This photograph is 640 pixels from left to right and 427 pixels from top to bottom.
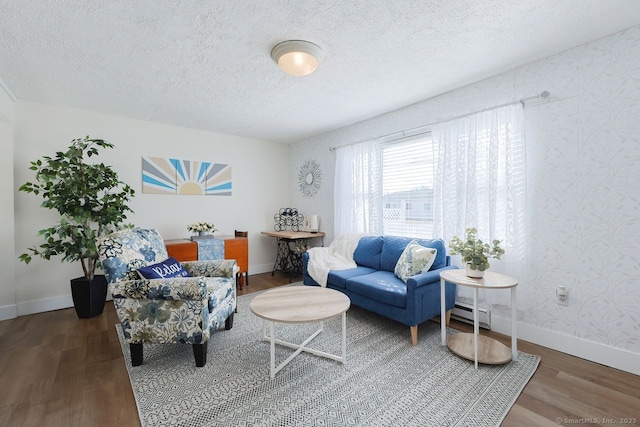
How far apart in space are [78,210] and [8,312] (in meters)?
1.37

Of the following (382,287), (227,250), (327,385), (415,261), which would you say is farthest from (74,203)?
(415,261)

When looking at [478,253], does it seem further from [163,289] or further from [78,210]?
[78,210]

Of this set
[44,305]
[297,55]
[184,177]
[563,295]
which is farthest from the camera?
[184,177]

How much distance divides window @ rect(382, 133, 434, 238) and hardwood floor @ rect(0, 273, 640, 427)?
132cm

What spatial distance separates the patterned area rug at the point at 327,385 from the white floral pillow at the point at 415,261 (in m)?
0.58

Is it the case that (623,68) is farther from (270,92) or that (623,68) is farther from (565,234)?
(270,92)

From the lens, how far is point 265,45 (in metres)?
2.04

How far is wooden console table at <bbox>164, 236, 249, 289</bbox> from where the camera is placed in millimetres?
3451

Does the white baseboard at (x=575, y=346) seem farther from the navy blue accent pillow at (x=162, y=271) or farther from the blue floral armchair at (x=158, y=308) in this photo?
the navy blue accent pillow at (x=162, y=271)

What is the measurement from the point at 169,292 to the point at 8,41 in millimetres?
2149

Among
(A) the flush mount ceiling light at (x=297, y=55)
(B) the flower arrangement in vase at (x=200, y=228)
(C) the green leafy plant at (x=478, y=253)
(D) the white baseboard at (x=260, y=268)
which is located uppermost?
(A) the flush mount ceiling light at (x=297, y=55)

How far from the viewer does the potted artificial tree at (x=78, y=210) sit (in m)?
2.75

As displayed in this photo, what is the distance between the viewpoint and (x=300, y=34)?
192 centimetres

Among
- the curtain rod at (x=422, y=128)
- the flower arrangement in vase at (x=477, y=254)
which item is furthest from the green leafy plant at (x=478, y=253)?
the curtain rod at (x=422, y=128)
